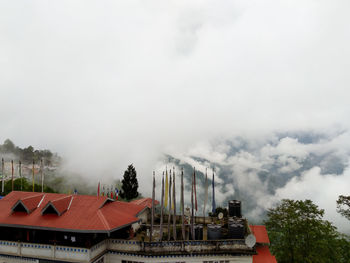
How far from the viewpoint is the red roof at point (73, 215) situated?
83.5 ft

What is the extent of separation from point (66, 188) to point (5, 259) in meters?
146

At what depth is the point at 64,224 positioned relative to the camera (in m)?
25.6

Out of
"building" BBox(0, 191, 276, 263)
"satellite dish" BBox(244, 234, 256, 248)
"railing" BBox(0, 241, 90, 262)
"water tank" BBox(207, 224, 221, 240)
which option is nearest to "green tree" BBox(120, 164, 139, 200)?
"building" BBox(0, 191, 276, 263)

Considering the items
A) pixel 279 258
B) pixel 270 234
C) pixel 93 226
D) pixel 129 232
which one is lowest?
pixel 279 258

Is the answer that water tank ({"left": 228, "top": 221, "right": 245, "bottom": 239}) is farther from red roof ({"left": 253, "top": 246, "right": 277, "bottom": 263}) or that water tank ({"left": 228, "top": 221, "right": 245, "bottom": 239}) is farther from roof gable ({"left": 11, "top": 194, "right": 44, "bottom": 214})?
roof gable ({"left": 11, "top": 194, "right": 44, "bottom": 214})

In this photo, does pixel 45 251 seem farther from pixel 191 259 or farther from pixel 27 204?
pixel 191 259

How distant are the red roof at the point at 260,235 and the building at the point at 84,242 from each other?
338cm

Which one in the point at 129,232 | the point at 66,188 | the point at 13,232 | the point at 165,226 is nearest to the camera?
the point at 13,232

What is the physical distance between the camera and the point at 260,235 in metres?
32.9

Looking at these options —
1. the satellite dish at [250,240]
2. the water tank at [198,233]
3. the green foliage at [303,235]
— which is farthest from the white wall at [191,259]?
the green foliage at [303,235]

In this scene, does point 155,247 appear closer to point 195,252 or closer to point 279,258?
point 195,252

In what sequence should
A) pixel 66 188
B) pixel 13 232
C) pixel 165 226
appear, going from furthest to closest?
1. pixel 66 188
2. pixel 165 226
3. pixel 13 232

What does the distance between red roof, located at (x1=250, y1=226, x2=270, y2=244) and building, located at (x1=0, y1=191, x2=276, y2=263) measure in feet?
11.1

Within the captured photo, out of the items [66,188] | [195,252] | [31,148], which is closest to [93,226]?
[195,252]
